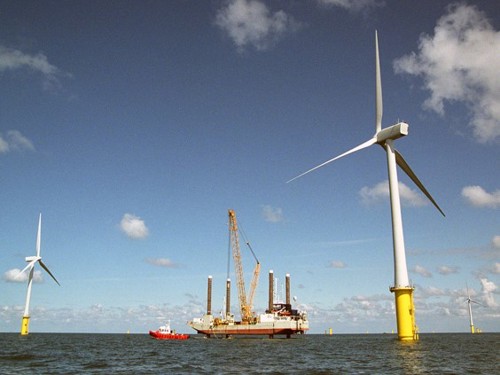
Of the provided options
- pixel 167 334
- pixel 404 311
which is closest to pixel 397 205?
pixel 404 311

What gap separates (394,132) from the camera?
87.6 meters

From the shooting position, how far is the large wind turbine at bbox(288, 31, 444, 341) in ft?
257

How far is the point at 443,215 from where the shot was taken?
87312mm

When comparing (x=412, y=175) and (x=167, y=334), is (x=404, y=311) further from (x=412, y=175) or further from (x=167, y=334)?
(x=167, y=334)

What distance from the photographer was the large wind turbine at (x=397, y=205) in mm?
78250

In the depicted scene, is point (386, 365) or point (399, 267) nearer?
point (386, 365)

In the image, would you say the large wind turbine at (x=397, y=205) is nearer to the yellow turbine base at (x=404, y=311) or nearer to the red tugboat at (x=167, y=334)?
the yellow turbine base at (x=404, y=311)

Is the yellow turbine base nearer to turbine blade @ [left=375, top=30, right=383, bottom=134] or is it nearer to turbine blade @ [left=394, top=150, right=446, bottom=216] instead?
turbine blade @ [left=394, top=150, right=446, bottom=216]

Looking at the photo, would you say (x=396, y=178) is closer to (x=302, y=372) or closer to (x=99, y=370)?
(x=302, y=372)

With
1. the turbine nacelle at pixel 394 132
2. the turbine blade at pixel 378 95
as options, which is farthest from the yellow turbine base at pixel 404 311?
the turbine blade at pixel 378 95

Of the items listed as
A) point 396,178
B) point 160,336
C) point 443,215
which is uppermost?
point 396,178

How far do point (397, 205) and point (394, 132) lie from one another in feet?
49.7

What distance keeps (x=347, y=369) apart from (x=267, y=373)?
1249cm

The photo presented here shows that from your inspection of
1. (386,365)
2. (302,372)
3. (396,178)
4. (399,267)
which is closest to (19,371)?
(302,372)
